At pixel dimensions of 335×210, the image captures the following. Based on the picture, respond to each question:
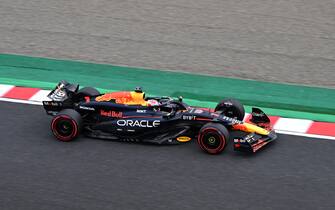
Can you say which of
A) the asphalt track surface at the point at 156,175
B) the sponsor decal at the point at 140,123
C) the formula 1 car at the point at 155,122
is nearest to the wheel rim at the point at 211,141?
the formula 1 car at the point at 155,122

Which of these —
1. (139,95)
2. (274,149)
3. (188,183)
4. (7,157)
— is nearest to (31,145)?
(7,157)

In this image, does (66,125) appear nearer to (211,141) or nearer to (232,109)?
(211,141)

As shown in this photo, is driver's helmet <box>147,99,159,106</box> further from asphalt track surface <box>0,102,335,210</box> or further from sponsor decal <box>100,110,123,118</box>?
asphalt track surface <box>0,102,335,210</box>

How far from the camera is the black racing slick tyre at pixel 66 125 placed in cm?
1050

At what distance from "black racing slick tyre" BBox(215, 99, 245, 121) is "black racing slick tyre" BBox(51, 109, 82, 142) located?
6.55 feet

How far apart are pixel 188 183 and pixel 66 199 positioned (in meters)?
1.49

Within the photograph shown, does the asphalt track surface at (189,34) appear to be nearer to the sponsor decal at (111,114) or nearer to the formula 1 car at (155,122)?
the formula 1 car at (155,122)

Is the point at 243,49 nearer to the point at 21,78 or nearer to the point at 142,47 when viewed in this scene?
the point at 142,47

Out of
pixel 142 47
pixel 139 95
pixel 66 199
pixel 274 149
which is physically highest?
pixel 142 47

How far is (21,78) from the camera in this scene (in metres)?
12.9

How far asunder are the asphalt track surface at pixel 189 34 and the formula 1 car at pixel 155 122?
2.72 m

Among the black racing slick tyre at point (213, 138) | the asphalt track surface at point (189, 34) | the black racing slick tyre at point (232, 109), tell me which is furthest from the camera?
the asphalt track surface at point (189, 34)

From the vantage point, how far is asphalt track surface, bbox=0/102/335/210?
358 inches

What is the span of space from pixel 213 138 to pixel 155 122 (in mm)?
859
